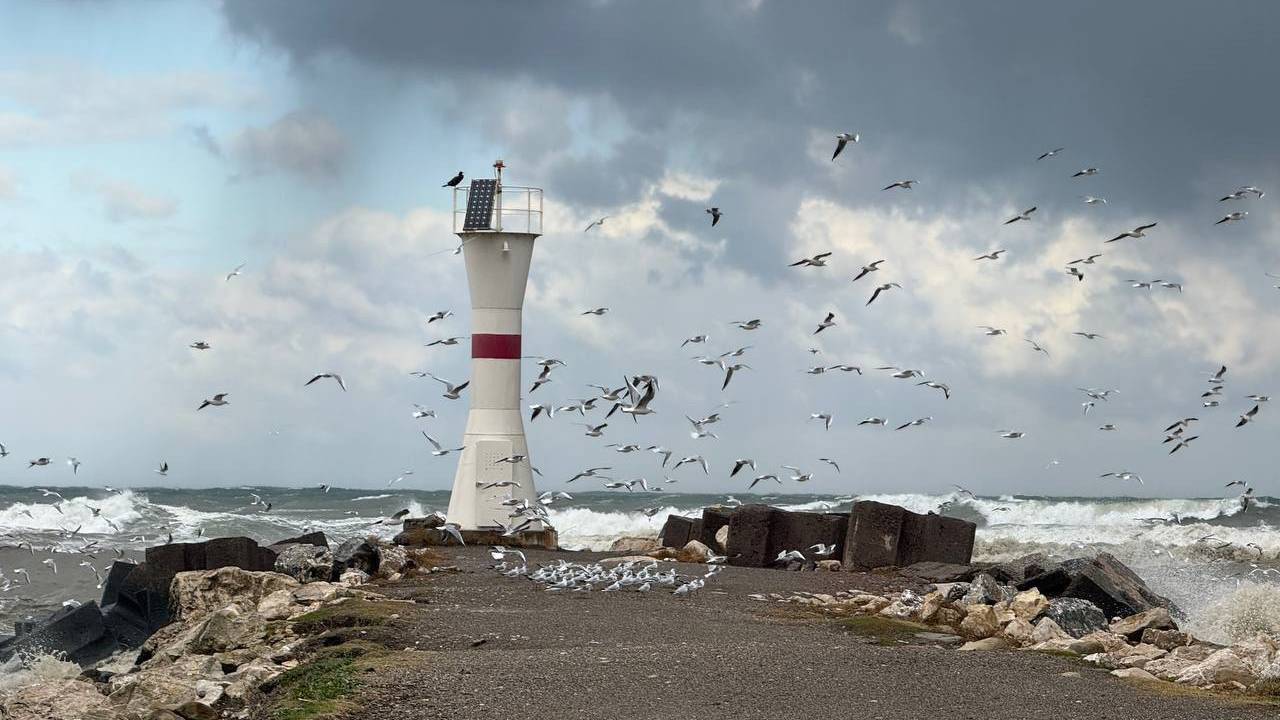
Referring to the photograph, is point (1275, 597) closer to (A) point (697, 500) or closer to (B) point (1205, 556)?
(B) point (1205, 556)

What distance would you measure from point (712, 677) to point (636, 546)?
14.3 m

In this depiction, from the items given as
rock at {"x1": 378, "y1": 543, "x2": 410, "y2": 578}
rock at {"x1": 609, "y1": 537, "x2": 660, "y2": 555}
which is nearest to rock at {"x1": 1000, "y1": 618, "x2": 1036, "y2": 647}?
rock at {"x1": 378, "y1": 543, "x2": 410, "y2": 578}

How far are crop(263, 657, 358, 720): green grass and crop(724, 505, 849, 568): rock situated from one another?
32.9 ft

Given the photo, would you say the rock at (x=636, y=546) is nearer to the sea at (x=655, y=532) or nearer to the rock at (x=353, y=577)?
the sea at (x=655, y=532)

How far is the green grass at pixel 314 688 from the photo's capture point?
29.2 ft

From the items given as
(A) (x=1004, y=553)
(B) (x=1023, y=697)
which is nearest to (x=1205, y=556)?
(A) (x=1004, y=553)

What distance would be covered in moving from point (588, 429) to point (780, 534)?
4493 mm

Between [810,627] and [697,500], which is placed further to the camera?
[697,500]

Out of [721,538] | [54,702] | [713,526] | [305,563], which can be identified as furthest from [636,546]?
[54,702]

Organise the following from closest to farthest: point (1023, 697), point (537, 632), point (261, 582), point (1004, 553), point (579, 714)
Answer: point (579, 714) → point (1023, 697) → point (537, 632) → point (261, 582) → point (1004, 553)

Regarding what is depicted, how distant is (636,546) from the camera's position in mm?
23922

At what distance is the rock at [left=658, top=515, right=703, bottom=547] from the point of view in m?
22.8

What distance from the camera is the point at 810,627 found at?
12906 mm

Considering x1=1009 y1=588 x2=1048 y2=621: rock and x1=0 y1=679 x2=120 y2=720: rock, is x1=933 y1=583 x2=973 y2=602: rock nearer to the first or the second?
x1=1009 y1=588 x2=1048 y2=621: rock
